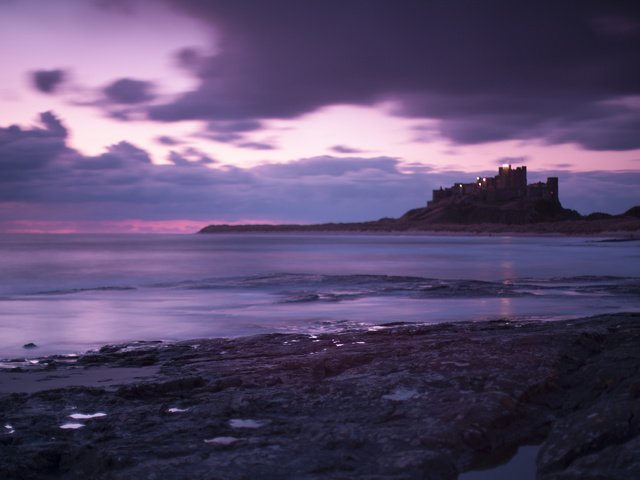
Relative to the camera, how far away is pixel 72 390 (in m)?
5.32

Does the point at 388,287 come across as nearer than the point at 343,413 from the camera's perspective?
No

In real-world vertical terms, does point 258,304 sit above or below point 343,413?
below

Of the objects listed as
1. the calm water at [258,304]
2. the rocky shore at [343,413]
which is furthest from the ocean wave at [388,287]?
the rocky shore at [343,413]

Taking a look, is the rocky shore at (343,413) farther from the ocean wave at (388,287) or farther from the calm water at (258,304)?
the ocean wave at (388,287)

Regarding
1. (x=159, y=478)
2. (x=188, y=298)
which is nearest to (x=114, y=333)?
(x=188, y=298)

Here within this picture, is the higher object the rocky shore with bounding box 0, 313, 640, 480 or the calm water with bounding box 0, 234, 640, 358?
the rocky shore with bounding box 0, 313, 640, 480

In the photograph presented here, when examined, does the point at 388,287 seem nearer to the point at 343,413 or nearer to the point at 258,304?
the point at 258,304

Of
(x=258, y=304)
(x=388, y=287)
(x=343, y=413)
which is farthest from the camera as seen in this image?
(x=388, y=287)

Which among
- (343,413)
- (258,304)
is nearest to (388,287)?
(258,304)

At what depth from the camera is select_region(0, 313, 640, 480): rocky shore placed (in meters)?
3.54

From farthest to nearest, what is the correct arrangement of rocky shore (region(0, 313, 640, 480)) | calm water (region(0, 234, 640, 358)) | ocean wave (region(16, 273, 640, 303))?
ocean wave (region(16, 273, 640, 303)), calm water (region(0, 234, 640, 358)), rocky shore (region(0, 313, 640, 480))

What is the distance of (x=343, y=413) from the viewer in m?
4.40

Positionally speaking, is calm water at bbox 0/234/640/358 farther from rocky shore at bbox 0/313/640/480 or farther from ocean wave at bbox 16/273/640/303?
rocky shore at bbox 0/313/640/480

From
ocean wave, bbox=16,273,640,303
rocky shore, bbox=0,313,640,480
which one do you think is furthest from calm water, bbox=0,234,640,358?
rocky shore, bbox=0,313,640,480
